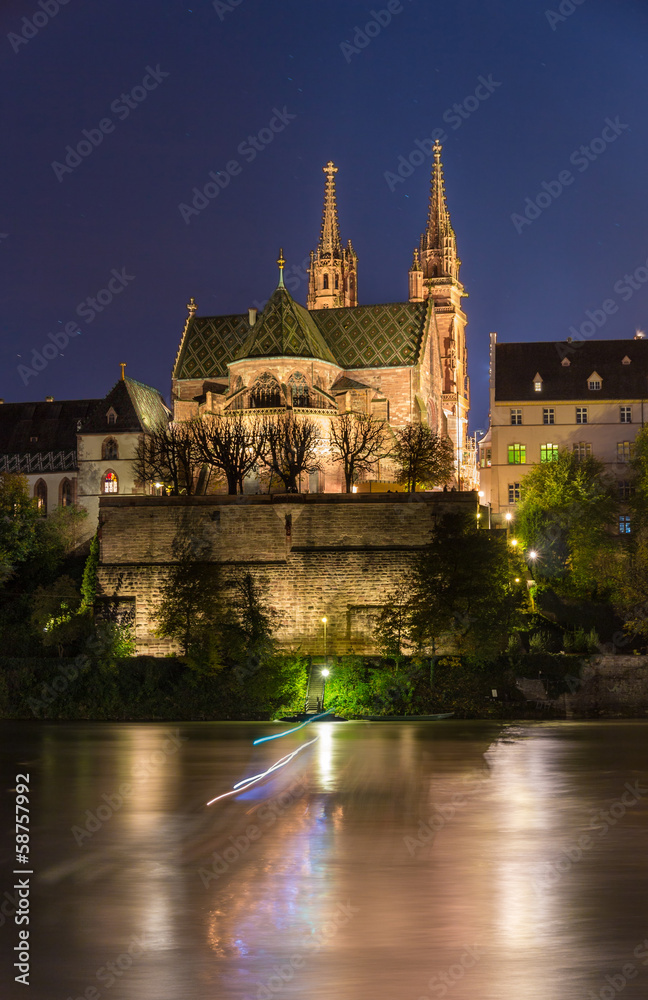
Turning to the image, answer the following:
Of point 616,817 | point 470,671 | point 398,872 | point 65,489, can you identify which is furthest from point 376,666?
point 65,489

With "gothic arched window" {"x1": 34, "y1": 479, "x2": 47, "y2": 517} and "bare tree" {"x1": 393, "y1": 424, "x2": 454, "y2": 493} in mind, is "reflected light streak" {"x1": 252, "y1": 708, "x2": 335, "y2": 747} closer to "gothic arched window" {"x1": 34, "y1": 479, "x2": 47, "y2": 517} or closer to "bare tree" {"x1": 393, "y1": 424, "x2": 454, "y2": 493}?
"bare tree" {"x1": 393, "y1": 424, "x2": 454, "y2": 493}

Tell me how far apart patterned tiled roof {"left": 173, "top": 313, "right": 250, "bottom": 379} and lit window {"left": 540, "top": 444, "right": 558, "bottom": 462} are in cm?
2044

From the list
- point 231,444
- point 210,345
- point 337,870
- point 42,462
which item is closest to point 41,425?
point 42,462

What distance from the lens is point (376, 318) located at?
272 ft

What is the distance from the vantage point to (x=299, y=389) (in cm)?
7419

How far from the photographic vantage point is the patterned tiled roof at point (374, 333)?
263 ft

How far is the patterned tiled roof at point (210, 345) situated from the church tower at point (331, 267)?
76.9 ft

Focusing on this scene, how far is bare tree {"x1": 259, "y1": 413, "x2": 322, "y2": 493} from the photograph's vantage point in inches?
2598

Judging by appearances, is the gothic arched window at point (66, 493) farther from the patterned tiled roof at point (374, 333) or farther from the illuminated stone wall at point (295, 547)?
the illuminated stone wall at point (295, 547)

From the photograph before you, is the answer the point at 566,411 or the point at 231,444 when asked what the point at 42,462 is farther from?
the point at 566,411

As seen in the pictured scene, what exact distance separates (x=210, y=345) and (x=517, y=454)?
21799mm

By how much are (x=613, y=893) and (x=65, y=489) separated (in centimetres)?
7110

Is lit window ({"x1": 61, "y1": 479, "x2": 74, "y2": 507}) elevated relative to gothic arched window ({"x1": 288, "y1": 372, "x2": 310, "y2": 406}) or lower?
lower

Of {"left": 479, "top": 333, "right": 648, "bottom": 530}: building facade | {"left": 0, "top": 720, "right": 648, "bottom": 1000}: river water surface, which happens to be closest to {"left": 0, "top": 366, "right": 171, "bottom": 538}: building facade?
{"left": 479, "top": 333, "right": 648, "bottom": 530}: building facade
